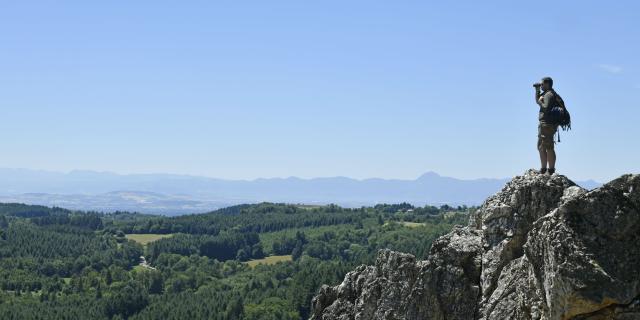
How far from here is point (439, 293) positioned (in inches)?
1120

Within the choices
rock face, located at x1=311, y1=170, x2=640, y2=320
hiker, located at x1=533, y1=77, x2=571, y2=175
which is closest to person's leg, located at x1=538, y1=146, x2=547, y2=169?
hiker, located at x1=533, y1=77, x2=571, y2=175

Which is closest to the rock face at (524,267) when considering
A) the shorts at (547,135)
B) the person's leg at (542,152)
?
the person's leg at (542,152)

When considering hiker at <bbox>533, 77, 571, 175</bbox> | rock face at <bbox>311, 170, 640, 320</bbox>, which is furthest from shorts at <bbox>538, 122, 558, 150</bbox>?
rock face at <bbox>311, 170, 640, 320</bbox>

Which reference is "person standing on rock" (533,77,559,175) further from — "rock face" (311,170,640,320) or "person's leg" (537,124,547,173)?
"rock face" (311,170,640,320)

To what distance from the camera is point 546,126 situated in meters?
28.9

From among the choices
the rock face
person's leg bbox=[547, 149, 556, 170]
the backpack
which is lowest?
the rock face

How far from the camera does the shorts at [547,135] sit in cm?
2895

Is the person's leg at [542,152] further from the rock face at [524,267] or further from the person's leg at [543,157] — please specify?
the rock face at [524,267]

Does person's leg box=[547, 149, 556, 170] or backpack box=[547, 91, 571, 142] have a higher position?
backpack box=[547, 91, 571, 142]

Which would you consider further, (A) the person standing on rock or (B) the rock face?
(A) the person standing on rock

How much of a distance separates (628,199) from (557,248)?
101 inches

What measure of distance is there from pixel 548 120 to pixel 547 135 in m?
0.64

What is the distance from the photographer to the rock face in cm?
2017

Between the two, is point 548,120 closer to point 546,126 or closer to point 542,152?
point 546,126
